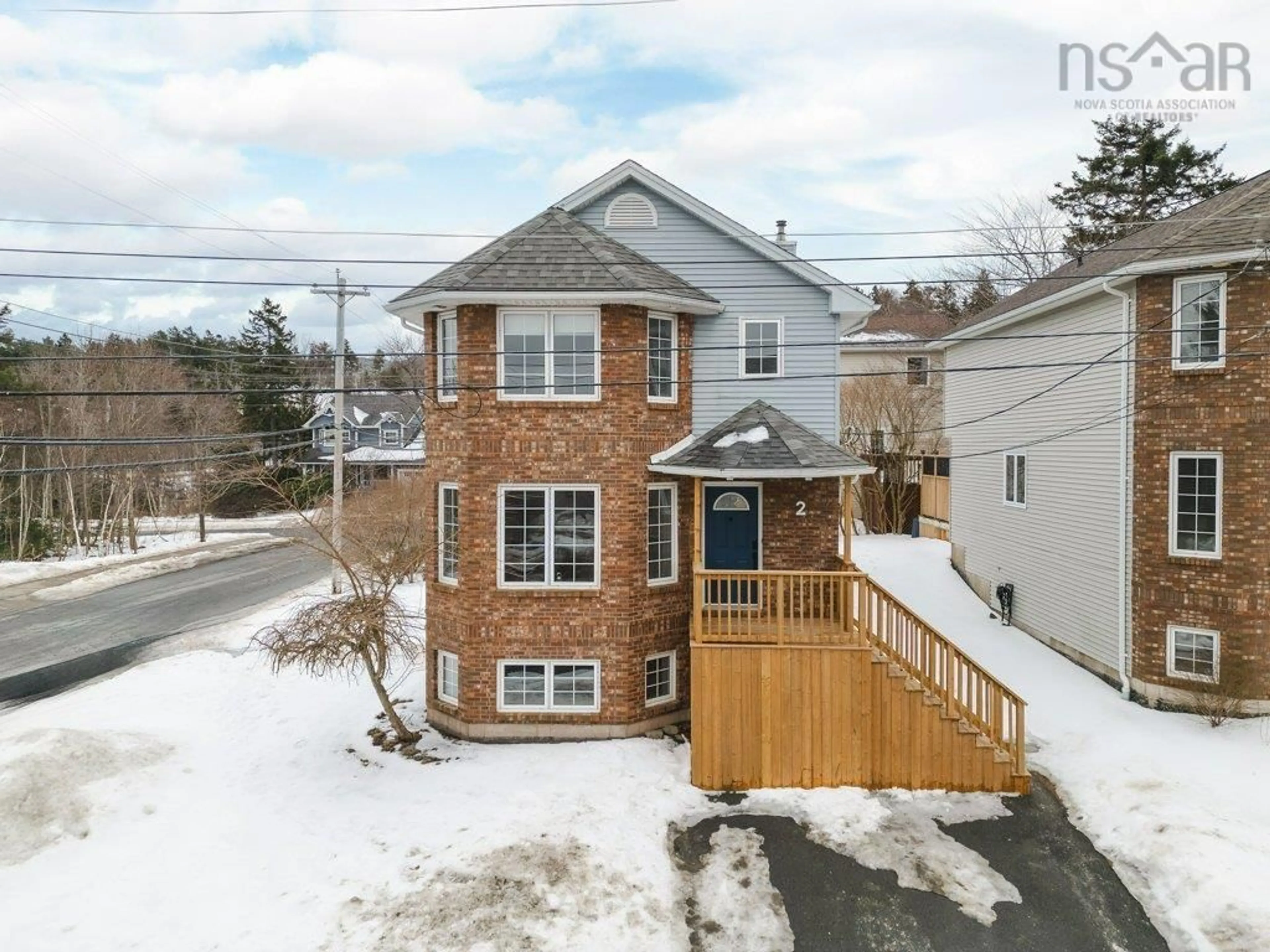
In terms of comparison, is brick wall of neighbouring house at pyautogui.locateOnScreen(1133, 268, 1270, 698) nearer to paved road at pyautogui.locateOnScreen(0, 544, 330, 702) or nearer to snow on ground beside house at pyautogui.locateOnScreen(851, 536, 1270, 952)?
snow on ground beside house at pyautogui.locateOnScreen(851, 536, 1270, 952)

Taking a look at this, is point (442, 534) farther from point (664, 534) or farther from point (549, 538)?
point (664, 534)

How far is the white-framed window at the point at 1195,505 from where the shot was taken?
36.8 feet

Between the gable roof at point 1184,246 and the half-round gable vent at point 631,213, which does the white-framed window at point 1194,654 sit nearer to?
the gable roof at point 1184,246

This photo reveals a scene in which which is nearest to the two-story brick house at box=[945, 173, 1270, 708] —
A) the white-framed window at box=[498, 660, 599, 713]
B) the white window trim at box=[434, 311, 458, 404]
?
the white-framed window at box=[498, 660, 599, 713]

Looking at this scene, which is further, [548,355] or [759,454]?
[548,355]

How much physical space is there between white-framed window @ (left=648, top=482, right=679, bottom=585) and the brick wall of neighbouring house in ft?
24.3

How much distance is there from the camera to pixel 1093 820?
333 inches

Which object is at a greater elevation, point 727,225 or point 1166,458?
point 727,225

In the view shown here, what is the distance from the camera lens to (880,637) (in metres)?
9.68

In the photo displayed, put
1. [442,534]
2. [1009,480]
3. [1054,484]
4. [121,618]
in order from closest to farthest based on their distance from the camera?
[442,534] → [1054,484] → [1009,480] → [121,618]

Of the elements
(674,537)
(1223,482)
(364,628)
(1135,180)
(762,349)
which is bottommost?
(364,628)

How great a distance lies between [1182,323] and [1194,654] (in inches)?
206

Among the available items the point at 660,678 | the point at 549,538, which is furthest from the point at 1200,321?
the point at 549,538

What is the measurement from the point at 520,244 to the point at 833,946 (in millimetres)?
10046
